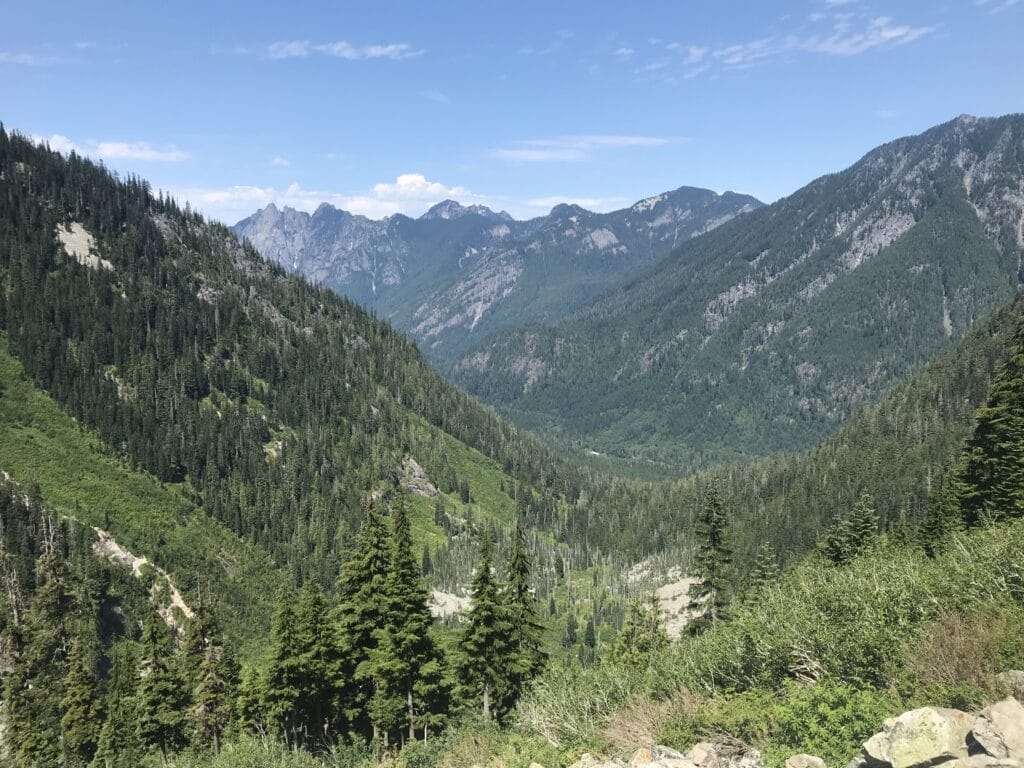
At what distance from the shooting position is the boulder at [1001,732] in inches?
522

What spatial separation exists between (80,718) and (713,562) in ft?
209

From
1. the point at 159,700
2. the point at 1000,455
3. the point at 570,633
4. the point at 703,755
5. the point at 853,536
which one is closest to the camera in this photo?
the point at 703,755

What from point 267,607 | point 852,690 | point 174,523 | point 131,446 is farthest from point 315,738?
point 131,446

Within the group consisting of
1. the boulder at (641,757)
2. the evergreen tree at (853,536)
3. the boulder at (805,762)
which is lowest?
the evergreen tree at (853,536)

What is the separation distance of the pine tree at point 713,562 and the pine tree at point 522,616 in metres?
12.9

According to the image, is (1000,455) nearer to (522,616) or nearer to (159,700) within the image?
(522,616)

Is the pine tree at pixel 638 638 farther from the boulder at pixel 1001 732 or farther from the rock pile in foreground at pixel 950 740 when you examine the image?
the boulder at pixel 1001 732

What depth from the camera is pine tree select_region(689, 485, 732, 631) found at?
49781mm

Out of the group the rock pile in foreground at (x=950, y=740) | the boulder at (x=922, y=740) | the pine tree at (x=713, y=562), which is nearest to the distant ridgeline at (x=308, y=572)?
the pine tree at (x=713, y=562)

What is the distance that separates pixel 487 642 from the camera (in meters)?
46.5

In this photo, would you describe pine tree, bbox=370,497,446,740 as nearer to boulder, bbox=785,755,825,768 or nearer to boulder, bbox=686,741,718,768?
boulder, bbox=686,741,718,768

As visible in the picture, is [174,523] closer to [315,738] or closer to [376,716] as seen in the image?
[315,738]

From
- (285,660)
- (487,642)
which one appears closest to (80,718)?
(285,660)

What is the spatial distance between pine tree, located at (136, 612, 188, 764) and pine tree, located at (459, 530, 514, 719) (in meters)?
29.9
